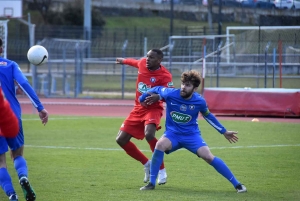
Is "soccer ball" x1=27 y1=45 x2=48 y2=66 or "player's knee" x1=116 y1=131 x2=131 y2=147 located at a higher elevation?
"soccer ball" x1=27 y1=45 x2=48 y2=66

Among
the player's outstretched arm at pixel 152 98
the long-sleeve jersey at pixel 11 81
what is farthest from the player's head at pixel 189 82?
the long-sleeve jersey at pixel 11 81

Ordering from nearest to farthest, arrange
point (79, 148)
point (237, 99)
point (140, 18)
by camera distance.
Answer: point (79, 148) < point (237, 99) < point (140, 18)

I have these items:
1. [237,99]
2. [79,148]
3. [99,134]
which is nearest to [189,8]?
[237,99]

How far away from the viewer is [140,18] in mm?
49281

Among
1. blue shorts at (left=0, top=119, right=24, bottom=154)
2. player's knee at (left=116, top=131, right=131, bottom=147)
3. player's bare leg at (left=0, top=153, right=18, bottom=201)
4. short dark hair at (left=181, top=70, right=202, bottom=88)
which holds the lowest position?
→ player's bare leg at (left=0, top=153, right=18, bottom=201)

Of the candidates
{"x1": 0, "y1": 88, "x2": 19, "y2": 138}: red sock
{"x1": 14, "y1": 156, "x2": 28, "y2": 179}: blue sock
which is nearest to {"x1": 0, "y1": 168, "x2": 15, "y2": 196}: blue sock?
{"x1": 14, "y1": 156, "x2": 28, "y2": 179}: blue sock

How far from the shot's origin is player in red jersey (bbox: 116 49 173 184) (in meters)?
9.15

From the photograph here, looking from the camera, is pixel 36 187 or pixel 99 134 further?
pixel 99 134

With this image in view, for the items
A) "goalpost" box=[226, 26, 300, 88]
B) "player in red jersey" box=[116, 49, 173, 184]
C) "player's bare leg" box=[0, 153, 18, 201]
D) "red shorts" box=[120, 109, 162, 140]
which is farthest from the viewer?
"goalpost" box=[226, 26, 300, 88]

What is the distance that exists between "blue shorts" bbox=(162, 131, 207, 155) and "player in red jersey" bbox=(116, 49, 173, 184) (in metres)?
0.78

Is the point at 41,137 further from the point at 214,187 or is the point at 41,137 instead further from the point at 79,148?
the point at 214,187

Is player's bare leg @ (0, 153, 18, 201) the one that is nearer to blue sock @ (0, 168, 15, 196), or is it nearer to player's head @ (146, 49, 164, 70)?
blue sock @ (0, 168, 15, 196)

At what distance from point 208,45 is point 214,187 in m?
19.6

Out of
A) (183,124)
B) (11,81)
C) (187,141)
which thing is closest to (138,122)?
(183,124)
